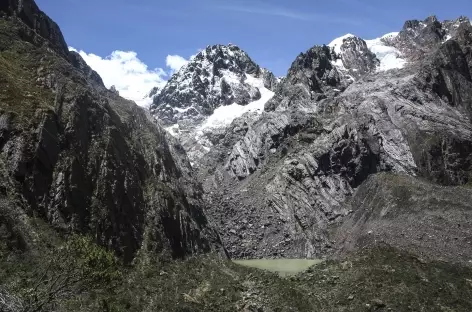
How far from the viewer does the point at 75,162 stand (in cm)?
6325

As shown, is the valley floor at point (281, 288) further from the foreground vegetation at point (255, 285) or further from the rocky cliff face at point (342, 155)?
the rocky cliff face at point (342, 155)

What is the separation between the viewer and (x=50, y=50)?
3440 inches

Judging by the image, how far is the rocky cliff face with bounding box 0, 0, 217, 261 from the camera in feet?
185

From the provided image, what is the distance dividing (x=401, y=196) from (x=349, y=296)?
53776 millimetres

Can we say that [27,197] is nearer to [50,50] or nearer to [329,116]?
[50,50]

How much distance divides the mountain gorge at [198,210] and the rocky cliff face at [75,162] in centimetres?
26

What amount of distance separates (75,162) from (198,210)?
126 ft

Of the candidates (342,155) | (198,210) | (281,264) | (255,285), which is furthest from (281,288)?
(342,155)

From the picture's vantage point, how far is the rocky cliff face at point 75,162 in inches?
2216

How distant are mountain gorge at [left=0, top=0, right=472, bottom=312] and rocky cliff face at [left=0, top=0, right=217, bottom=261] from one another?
26 cm

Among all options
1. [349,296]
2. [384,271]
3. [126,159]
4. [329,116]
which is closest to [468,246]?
[384,271]

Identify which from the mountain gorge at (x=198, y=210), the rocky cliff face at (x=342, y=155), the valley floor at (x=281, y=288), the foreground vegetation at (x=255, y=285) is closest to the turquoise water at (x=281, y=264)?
the mountain gorge at (x=198, y=210)

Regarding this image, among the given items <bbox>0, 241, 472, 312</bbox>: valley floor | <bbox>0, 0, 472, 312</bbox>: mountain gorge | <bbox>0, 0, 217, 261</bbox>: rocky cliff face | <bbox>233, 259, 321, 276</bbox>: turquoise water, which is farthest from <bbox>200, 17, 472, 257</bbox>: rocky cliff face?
<bbox>0, 241, 472, 312</bbox>: valley floor

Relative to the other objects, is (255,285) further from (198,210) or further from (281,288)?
(198,210)
